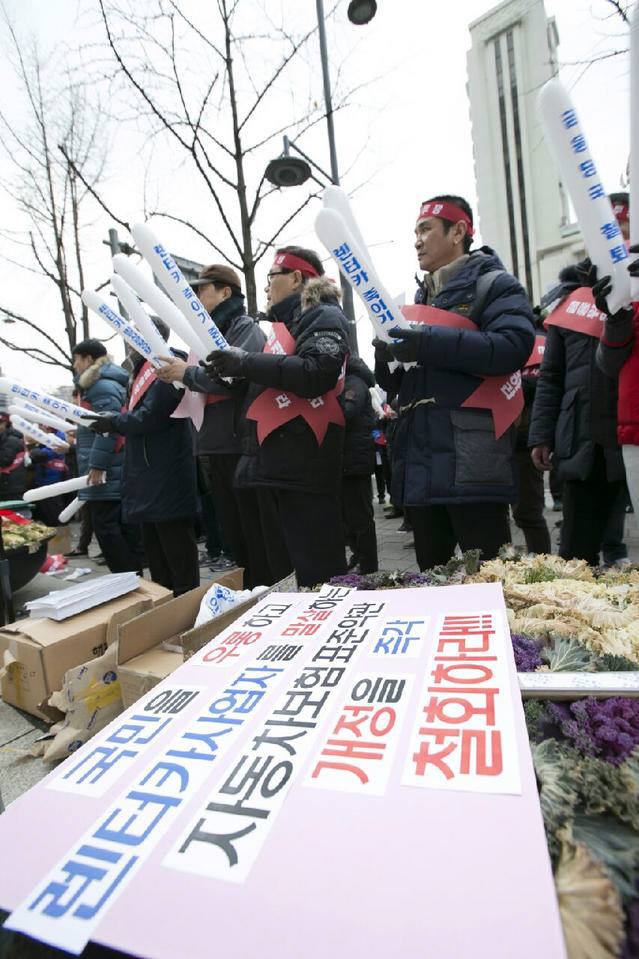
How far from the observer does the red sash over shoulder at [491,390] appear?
215 centimetres

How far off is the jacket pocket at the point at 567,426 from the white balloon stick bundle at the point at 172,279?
5.13ft

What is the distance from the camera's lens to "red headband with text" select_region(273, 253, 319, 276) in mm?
2777

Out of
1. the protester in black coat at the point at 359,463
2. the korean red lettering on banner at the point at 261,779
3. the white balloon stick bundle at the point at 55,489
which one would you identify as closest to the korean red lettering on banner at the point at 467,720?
the korean red lettering on banner at the point at 261,779

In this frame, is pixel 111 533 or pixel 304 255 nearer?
pixel 304 255

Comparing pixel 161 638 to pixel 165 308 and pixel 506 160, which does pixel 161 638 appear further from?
pixel 506 160

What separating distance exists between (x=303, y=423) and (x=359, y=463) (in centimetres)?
153

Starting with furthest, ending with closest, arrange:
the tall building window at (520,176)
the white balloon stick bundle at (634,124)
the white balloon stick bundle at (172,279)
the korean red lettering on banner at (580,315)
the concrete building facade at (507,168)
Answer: the tall building window at (520,176)
the concrete building facade at (507,168)
the white balloon stick bundle at (172,279)
the korean red lettering on banner at (580,315)
the white balloon stick bundle at (634,124)

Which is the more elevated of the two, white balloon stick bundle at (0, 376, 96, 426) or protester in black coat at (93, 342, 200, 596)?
white balloon stick bundle at (0, 376, 96, 426)

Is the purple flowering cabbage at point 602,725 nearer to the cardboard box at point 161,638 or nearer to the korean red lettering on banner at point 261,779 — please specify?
the korean red lettering on banner at point 261,779

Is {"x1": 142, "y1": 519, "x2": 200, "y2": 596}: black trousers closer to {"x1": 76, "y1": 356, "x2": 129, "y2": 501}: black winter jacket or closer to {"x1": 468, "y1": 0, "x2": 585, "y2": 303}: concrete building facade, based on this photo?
{"x1": 76, "y1": 356, "x2": 129, "y2": 501}: black winter jacket

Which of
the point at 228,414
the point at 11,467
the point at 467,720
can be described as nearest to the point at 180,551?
the point at 228,414

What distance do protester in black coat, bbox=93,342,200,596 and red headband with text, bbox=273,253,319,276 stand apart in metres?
0.97

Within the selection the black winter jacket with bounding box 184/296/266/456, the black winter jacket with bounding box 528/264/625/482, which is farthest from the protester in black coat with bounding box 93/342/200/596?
the black winter jacket with bounding box 528/264/625/482

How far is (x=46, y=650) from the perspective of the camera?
1.94m
